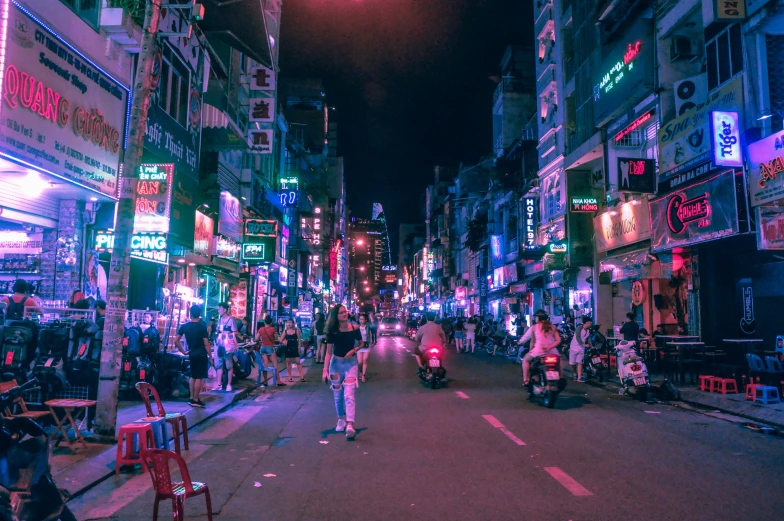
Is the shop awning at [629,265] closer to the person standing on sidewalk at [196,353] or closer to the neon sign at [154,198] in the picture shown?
the person standing on sidewalk at [196,353]

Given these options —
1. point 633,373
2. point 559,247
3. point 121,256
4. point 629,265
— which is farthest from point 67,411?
point 559,247

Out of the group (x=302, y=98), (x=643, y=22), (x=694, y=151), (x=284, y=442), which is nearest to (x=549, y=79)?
(x=643, y=22)

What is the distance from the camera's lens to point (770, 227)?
1403 centimetres

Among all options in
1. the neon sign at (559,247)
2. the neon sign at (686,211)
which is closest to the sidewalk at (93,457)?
the neon sign at (686,211)

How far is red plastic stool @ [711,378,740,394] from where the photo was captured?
13.9 metres

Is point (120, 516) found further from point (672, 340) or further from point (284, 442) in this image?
point (672, 340)

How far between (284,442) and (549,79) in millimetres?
31636

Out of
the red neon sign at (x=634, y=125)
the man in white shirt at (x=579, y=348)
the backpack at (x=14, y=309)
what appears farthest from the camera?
the red neon sign at (x=634, y=125)

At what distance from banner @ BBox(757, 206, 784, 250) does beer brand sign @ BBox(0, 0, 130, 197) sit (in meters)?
15.2

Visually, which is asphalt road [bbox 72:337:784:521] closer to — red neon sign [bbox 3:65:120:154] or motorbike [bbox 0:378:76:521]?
motorbike [bbox 0:378:76:521]

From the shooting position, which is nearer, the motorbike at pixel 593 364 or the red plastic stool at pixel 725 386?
the red plastic stool at pixel 725 386

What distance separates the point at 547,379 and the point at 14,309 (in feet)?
32.6

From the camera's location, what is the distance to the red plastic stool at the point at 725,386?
13.9 m

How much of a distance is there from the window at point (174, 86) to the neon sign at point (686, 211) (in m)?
15.9
